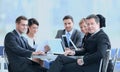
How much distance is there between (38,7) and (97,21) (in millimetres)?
2801

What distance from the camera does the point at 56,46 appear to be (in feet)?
13.0

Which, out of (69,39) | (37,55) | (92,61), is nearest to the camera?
(92,61)

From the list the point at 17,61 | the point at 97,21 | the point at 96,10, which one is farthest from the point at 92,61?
the point at 96,10

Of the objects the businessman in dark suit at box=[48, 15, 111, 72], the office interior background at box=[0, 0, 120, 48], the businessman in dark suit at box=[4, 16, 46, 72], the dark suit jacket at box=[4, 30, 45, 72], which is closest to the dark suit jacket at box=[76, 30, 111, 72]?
the businessman in dark suit at box=[48, 15, 111, 72]

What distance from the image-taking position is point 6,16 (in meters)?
6.32

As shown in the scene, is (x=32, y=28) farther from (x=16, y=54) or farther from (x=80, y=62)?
(x=80, y=62)

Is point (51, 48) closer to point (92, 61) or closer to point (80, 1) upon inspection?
point (92, 61)

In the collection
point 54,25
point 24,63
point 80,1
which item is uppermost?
point 80,1

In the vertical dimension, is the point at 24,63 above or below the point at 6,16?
below

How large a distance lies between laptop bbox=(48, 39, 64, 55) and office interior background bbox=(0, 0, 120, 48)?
2.26 metres

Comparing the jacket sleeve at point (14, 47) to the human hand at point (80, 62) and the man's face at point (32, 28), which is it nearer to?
the human hand at point (80, 62)

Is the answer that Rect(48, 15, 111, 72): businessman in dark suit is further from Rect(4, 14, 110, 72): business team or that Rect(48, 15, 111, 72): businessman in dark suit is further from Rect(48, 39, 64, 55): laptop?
Rect(48, 39, 64, 55): laptop

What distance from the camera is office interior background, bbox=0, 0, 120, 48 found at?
6219mm

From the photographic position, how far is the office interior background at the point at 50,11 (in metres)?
6.22
